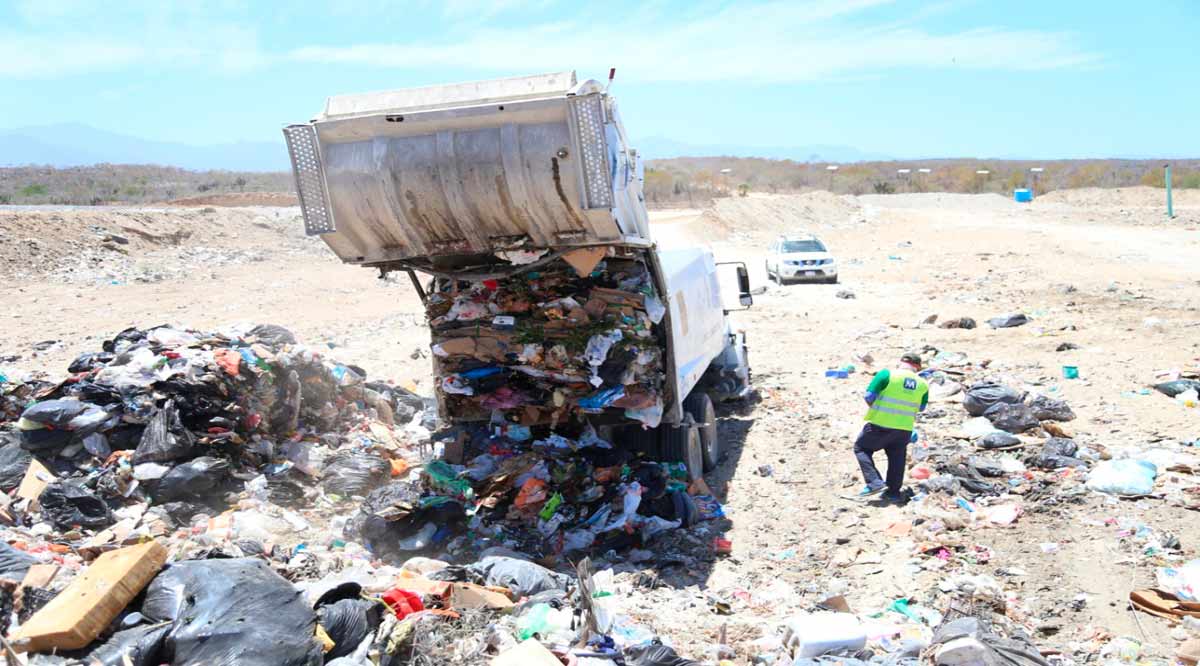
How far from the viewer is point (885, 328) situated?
15.0 metres

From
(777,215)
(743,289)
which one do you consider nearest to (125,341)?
(743,289)

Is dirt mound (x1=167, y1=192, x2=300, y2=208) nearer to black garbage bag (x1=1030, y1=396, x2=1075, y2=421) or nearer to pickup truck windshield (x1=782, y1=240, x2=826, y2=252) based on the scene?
pickup truck windshield (x1=782, y1=240, x2=826, y2=252)

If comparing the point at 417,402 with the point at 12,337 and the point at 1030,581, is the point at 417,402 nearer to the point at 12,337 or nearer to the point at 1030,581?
the point at 1030,581

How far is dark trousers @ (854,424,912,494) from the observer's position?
7.38 meters

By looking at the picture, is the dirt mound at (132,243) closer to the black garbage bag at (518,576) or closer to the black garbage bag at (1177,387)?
the black garbage bag at (518,576)

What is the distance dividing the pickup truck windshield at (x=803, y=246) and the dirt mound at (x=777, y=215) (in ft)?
39.8

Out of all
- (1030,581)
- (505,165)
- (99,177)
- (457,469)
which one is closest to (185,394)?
(457,469)

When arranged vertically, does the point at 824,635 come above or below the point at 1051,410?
above

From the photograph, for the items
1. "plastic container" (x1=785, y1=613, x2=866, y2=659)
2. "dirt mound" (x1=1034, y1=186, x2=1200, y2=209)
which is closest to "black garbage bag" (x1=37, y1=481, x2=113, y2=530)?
"plastic container" (x1=785, y1=613, x2=866, y2=659)

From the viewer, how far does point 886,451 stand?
746 centimetres

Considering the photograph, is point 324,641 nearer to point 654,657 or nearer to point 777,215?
point 654,657

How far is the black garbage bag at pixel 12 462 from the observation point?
6.69m

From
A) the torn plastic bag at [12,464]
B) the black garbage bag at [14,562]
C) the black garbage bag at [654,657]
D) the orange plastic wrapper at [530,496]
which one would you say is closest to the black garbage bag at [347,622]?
the black garbage bag at [654,657]

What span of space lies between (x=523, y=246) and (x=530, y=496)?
1935 millimetres
